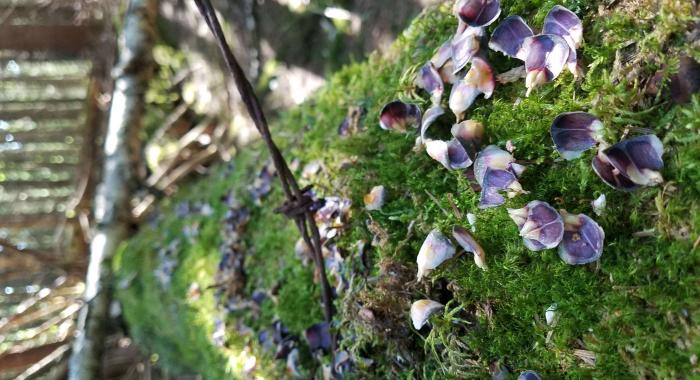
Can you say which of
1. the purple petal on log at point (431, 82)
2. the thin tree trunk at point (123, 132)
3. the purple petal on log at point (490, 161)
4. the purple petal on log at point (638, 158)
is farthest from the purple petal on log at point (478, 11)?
the thin tree trunk at point (123, 132)

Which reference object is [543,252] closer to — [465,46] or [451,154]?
[451,154]

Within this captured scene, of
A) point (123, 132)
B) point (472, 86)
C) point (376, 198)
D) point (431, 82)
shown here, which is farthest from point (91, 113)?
point (472, 86)

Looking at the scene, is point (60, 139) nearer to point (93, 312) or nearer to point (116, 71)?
point (116, 71)

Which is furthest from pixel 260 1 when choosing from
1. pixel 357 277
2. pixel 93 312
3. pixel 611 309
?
pixel 611 309

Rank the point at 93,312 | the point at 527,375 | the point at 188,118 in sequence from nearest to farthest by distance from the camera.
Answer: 1. the point at 527,375
2. the point at 93,312
3. the point at 188,118

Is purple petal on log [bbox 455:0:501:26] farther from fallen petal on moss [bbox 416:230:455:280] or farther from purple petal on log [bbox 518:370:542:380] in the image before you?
purple petal on log [bbox 518:370:542:380]

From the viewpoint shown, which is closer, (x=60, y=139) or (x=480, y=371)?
(x=480, y=371)

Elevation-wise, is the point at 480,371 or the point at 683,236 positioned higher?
the point at 683,236
